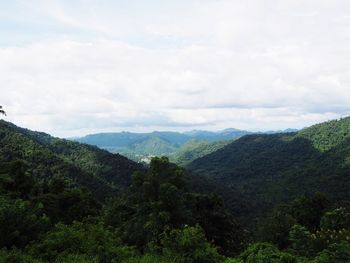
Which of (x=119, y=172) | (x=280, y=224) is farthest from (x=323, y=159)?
(x=280, y=224)

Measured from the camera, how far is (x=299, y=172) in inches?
7210

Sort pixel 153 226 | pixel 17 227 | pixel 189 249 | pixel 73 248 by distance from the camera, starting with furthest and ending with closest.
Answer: pixel 153 226 → pixel 189 249 → pixel 17 227 → pixel 73 248

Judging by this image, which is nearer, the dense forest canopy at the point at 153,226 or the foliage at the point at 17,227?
the dense forest canopy at the point at 153,226

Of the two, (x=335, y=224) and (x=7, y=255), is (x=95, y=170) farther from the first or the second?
(x=7, y=255)

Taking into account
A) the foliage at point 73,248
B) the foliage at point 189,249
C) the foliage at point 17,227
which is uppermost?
the foliage at point 17,227

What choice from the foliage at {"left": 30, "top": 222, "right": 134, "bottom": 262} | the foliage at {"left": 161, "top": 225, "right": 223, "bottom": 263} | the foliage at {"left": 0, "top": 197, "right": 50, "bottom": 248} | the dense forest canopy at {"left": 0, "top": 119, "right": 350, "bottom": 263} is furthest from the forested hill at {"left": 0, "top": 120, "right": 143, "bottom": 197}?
the foliage at {"left": 161, "top": 225, "right": 223, "bottom": 263}

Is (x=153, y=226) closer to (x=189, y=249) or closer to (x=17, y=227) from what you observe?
(x=189, y=249)

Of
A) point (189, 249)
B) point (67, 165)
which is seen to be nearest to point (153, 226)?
point (189, 249)

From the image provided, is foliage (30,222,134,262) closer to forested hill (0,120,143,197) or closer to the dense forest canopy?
the dense forest canopy

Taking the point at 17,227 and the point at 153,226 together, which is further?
the point at 153,226

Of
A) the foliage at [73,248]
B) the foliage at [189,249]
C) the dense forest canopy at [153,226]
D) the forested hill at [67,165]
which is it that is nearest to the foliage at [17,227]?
the dense forest canopy at [153,226]

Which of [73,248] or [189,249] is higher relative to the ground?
[73,248]

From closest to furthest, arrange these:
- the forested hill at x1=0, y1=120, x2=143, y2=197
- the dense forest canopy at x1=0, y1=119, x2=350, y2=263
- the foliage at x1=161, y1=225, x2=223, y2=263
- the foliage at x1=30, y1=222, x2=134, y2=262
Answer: the foliage at x1=30, y1=222, x2=134, y2=262, the dense forest canopy at x1=0, y1=119, x2=350, y2=263, the foliage at x1=161, y1=225, x2=223, y2=263, the forested hill at x1=0, y1=120, x2=143, y2=197

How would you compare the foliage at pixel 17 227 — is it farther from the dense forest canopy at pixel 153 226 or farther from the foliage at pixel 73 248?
the foliage at pixel 73 248
